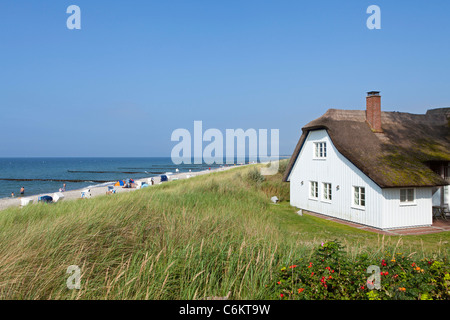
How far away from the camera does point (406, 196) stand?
13.9m

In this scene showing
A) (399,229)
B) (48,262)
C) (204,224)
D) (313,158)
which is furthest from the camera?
(313,158)

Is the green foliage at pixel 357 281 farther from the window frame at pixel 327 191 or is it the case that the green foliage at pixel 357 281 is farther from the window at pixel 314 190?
the window at pixel 314 190

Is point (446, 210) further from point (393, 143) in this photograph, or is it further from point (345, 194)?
point (345, 194)

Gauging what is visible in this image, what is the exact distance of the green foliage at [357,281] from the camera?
3789 millimetres

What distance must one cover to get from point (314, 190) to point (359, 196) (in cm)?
357

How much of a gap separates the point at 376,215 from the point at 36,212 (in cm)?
1279

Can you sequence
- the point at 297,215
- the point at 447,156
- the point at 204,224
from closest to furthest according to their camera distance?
the point at 204,224, the point at 447,156, the point at 297,215

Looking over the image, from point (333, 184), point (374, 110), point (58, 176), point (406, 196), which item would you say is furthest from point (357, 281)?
point (58, 176)

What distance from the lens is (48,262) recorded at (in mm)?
4660

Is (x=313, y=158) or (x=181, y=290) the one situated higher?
(x=313, y=158)

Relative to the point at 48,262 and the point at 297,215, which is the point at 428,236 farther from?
the point at 48,262
